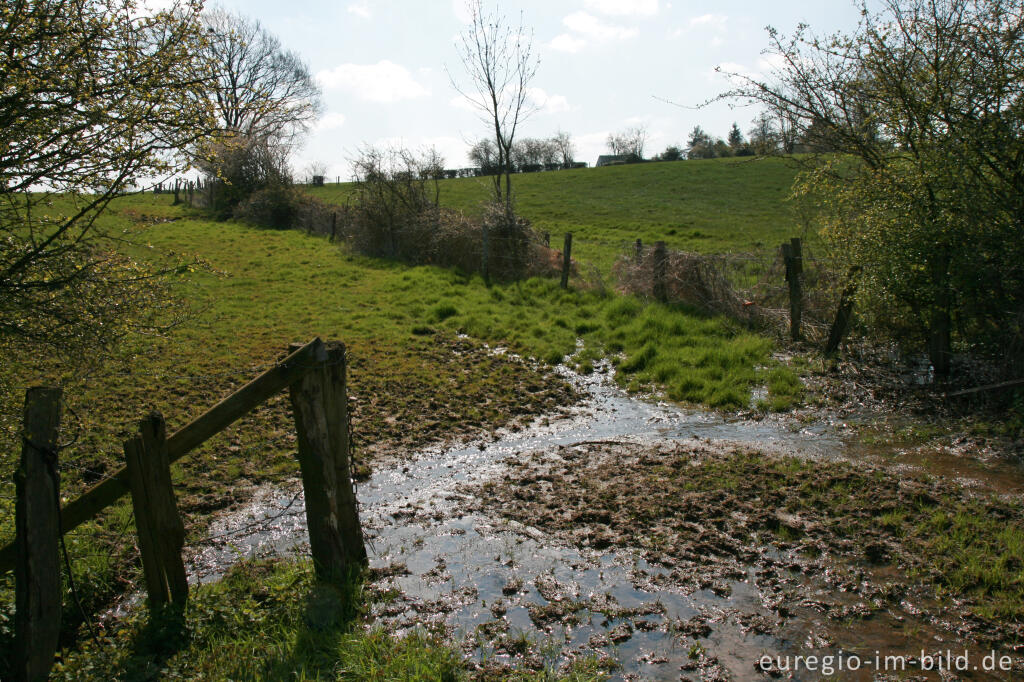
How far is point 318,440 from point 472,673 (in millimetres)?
1865

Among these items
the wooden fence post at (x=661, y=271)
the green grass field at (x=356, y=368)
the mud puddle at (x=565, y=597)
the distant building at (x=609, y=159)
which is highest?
the distant building at (x=609, y=159)

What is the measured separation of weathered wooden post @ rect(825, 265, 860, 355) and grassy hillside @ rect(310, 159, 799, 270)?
8.57 m

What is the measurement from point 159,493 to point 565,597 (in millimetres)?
2825

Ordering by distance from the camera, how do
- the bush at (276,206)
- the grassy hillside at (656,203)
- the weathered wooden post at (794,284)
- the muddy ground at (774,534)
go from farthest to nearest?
the bush at (276,206) < the grassy hillside at (656,203) < the weathered wooden post at (794,284) < the muddy ground at (774,534)

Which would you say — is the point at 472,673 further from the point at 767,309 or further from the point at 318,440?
the point at 767,309

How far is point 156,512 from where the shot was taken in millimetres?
4246

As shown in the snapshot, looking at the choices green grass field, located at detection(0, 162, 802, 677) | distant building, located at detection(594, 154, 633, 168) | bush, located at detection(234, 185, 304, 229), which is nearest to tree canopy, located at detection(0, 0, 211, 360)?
green grass field, located at detection(0, 162, 802, 677)

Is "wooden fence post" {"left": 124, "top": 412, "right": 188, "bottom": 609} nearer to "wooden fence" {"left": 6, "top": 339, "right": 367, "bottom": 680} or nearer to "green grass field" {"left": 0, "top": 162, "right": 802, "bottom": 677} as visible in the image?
"wooden fence" {"left": 6, "top": 339, "right": 367, "bottom": 680}

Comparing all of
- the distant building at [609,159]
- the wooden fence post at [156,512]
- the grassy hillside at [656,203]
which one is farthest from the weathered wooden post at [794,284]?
the distant building at [609,159]

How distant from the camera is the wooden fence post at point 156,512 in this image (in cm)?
416

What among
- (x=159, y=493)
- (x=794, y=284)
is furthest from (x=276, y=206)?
(x=159, y=493)

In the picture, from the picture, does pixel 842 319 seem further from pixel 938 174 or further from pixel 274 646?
pixel 274 646

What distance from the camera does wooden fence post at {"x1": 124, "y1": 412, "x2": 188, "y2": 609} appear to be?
13.7 feet

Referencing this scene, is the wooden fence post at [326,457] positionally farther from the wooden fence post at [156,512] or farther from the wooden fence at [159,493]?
the wooden fence post at [156,512]
